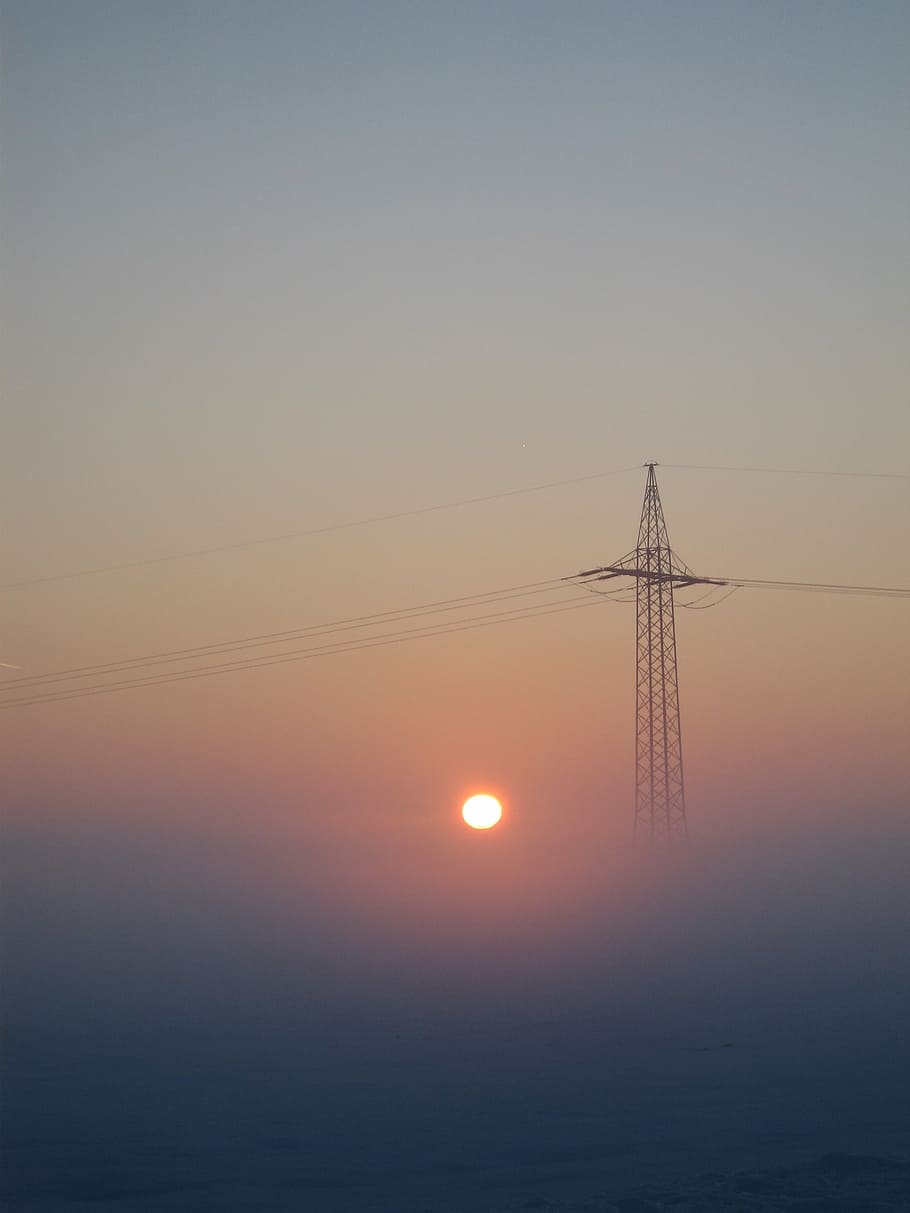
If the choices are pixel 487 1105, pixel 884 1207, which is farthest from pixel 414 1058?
pixel 884 1207

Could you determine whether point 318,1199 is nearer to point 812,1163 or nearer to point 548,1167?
point 548,1167

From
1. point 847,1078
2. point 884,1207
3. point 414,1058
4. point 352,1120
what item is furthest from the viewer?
point 414,1058

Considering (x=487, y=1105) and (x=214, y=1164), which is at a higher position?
(x=487, y=1105)

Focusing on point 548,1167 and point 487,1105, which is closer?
point 548,1167

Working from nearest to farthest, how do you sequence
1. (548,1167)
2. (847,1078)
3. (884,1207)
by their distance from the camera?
(884,1207), (548,1167), (847,1078)

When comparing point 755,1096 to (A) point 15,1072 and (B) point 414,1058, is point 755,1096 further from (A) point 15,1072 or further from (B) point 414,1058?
(A) point 15,1072

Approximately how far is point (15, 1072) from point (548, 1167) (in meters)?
10.4

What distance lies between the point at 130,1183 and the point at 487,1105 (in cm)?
598

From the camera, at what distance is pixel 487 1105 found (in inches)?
834

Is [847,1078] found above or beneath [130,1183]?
above

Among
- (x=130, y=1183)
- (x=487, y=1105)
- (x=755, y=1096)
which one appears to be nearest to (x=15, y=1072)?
(x=130, y=1183)

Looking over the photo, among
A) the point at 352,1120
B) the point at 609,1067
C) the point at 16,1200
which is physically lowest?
the point at 16,1200

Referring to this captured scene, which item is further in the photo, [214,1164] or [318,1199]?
[214,1164]

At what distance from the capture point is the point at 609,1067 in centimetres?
2350
